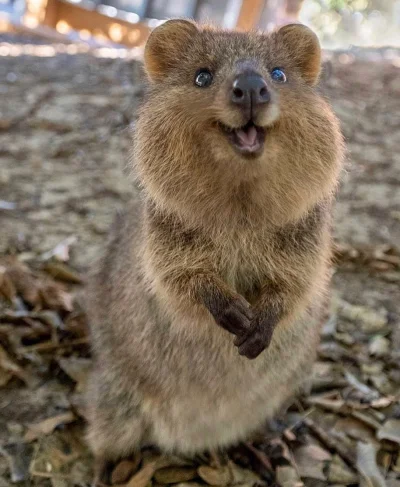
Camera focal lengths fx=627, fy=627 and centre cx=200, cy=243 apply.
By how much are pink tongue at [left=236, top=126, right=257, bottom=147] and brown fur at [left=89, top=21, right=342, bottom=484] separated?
0.16 ft

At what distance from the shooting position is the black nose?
195cm

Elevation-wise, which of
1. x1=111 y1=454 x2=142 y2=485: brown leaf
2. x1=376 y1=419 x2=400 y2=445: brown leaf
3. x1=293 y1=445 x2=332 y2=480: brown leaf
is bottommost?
x1=111 y1=454 x2=142 y2=485: brown leaf

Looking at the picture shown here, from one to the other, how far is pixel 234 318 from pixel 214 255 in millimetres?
261

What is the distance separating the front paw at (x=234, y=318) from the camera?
2.29 meters

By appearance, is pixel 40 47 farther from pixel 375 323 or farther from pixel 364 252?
pixel 375 323

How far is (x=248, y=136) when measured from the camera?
81.2 inches

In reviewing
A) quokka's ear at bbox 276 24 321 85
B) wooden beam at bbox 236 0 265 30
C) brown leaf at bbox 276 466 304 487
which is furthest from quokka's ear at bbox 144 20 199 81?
wooden beam at bbox 236 0 265 30

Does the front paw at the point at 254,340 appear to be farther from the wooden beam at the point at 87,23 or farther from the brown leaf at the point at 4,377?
the wooden beam at the point at 87,23

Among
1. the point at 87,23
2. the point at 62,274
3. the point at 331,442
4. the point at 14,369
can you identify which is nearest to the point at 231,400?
the point at 331,442

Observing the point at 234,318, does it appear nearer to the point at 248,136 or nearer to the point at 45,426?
the point at 248,136

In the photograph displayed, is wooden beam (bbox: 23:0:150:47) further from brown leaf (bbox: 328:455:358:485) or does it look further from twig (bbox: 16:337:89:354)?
brown leaf (bbox: 328:455:358:485)

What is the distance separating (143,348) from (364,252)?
2.10 metres

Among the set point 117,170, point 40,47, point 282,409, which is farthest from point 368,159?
point 40,47

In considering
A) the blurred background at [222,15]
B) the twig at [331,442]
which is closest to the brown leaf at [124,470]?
the twig at [331,442]
